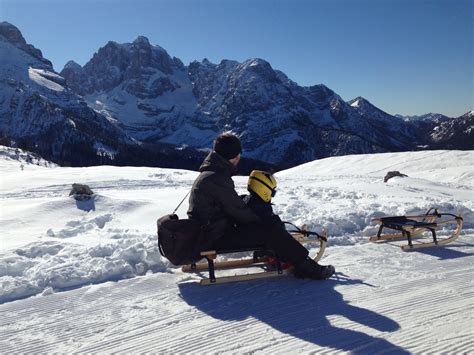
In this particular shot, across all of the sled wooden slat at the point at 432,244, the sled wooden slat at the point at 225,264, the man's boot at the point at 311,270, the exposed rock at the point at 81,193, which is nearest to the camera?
the man's boot at the point at 311,270

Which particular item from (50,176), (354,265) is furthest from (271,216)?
(50,176)

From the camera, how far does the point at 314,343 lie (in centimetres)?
450

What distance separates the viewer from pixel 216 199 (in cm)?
596

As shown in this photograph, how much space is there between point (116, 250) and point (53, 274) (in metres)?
1.21

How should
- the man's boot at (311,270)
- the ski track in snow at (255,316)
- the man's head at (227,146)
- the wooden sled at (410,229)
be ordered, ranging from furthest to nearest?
the wooden sled at (410,229)
the man's boot at (311,270)
the man's head at (227,146)
the ski track in snow at (255,316)

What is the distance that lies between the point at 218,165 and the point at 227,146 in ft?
0.93

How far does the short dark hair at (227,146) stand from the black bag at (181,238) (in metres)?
0.99

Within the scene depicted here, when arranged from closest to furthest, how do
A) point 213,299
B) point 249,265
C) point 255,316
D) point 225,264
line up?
point 255,316 < point 213,299 < point 225,264 < point 249,265

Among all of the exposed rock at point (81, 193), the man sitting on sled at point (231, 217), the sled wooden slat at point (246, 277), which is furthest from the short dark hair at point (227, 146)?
the exposed rock at point (81, 193)

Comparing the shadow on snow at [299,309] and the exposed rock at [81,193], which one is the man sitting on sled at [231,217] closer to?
the shadow on snow at [299,309]

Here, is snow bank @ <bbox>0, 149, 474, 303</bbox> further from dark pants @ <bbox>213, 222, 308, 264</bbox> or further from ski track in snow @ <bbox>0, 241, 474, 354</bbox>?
dark pants @ <bbox>213, 222, 308, 264</bbox>

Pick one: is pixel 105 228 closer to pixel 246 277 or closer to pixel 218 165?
pixel 246 277

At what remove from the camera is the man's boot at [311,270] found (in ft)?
20.4

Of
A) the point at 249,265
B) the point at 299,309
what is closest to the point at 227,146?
the point at 249,265
